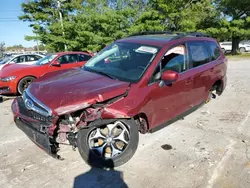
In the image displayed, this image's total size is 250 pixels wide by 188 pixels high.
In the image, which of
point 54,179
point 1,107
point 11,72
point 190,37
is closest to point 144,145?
point 54,179

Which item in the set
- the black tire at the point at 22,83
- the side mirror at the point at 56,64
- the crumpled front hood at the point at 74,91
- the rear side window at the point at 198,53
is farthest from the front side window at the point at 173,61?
the black tire at the point at 22,83

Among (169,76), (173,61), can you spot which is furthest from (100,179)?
(173,61)

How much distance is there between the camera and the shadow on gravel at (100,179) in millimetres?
2711

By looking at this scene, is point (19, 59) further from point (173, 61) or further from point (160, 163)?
point (160, 163)

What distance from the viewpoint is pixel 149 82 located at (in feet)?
10.9

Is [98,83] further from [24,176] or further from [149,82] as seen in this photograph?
[24,176]

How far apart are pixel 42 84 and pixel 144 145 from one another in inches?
74.7

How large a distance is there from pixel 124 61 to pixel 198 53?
1720mm

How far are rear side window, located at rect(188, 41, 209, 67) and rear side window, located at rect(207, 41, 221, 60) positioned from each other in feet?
0.91

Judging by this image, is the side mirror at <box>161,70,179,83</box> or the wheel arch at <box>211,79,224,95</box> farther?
the wheel arch at <box>211,79,224,95</box>

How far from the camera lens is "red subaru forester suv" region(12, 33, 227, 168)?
2.85 metres

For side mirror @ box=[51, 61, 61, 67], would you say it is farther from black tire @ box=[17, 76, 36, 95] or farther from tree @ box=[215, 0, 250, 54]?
tree @ box=[215, 0, 250, 54]

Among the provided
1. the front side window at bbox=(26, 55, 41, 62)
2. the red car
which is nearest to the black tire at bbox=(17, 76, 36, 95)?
the red car

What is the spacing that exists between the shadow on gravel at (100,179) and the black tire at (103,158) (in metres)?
0.06
